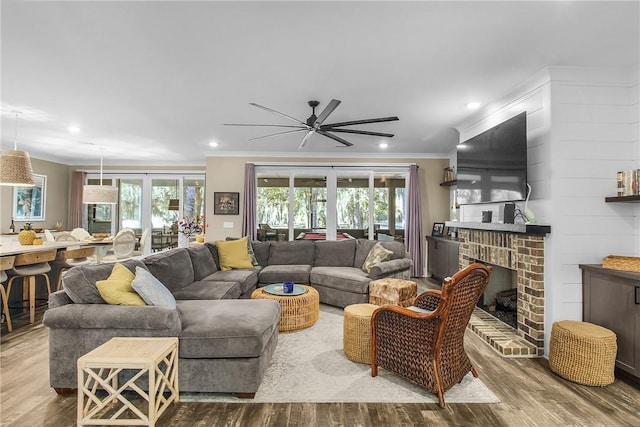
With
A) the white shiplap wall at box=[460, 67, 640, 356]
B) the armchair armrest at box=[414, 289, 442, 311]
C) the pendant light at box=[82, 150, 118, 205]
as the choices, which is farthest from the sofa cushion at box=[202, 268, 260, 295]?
the white shiplap wall at box=[460, 67, 640, 356]

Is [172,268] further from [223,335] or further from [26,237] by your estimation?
[26,237]

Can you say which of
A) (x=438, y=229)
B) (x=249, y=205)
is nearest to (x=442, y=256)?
(x=438, y=229)

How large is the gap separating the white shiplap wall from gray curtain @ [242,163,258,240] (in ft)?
17.2

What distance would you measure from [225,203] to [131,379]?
17.4ft

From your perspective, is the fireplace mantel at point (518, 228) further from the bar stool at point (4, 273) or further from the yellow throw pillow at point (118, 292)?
the bar stool at point (4, 273)

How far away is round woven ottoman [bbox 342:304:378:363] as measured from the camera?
281cm

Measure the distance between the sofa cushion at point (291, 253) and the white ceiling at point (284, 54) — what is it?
207 cm

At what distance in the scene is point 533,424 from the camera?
2.03 meters

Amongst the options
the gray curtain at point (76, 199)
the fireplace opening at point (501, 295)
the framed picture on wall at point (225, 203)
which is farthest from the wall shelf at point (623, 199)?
the gray curtain at point (76, 199)

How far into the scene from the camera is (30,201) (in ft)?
24.3

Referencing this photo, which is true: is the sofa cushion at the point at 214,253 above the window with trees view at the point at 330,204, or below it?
below

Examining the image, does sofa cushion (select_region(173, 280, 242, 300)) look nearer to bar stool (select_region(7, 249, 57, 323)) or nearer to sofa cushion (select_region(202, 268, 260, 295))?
sofa cushion (select_region(202, 268, 260, 295))

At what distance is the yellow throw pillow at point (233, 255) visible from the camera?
4977 millimetres

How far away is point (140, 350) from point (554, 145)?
12.0 ft
